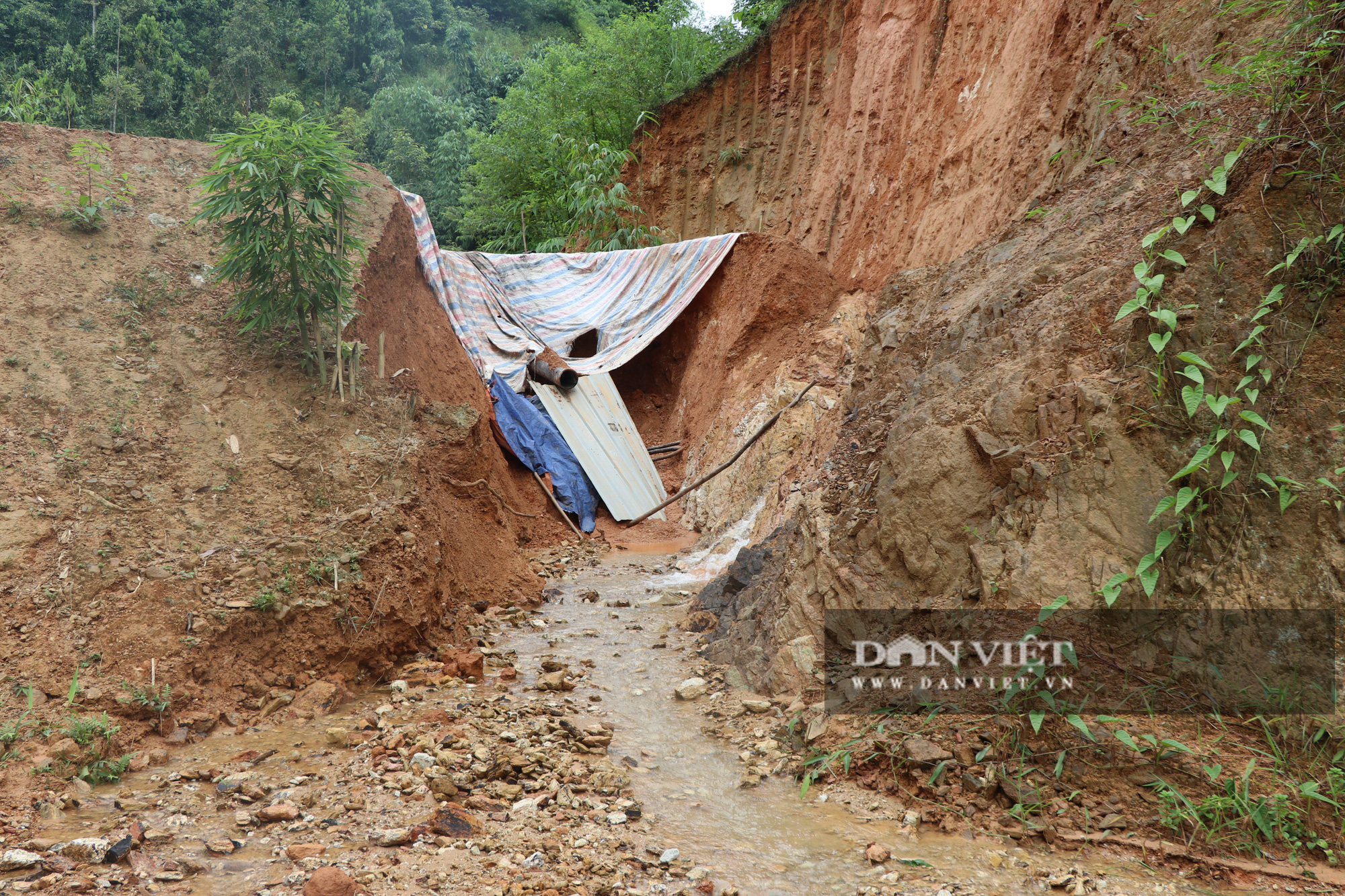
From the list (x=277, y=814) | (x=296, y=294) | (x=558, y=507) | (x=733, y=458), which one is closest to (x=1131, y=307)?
(x=277, y=814)

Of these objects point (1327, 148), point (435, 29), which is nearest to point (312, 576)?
point (1327, 148)

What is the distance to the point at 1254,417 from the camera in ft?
8.84

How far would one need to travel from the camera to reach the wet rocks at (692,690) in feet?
13.6

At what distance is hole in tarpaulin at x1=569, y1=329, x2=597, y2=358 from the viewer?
1088 centimetres

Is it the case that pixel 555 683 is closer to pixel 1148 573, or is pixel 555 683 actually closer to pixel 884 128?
pixel 1148 573

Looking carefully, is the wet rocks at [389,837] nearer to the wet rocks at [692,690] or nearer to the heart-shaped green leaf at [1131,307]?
the wet rocks at [692,690]

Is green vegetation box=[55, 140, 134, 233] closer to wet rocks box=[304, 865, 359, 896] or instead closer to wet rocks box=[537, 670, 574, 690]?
wet rocks box=[537, 670, 574, 690]

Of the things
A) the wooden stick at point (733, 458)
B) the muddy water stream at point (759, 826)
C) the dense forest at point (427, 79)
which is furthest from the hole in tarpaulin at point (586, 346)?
the muddy water stream at point (759, 826)

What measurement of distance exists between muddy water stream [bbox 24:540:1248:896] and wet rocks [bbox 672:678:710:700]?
0.06m

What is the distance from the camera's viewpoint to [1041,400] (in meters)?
3.31

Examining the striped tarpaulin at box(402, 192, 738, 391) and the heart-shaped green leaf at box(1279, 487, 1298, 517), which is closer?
the heart-shaped green leaf at box(1279, 487, 1298, 517)

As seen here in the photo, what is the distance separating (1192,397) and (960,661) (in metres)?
1.31

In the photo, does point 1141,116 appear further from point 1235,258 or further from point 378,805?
point 378,805

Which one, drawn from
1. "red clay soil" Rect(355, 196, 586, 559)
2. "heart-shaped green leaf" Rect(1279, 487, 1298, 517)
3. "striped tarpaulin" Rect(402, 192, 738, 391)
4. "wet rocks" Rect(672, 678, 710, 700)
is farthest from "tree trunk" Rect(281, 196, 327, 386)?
"heart-shaped green leaf" Rect(1279, 487, 1298, 517)
